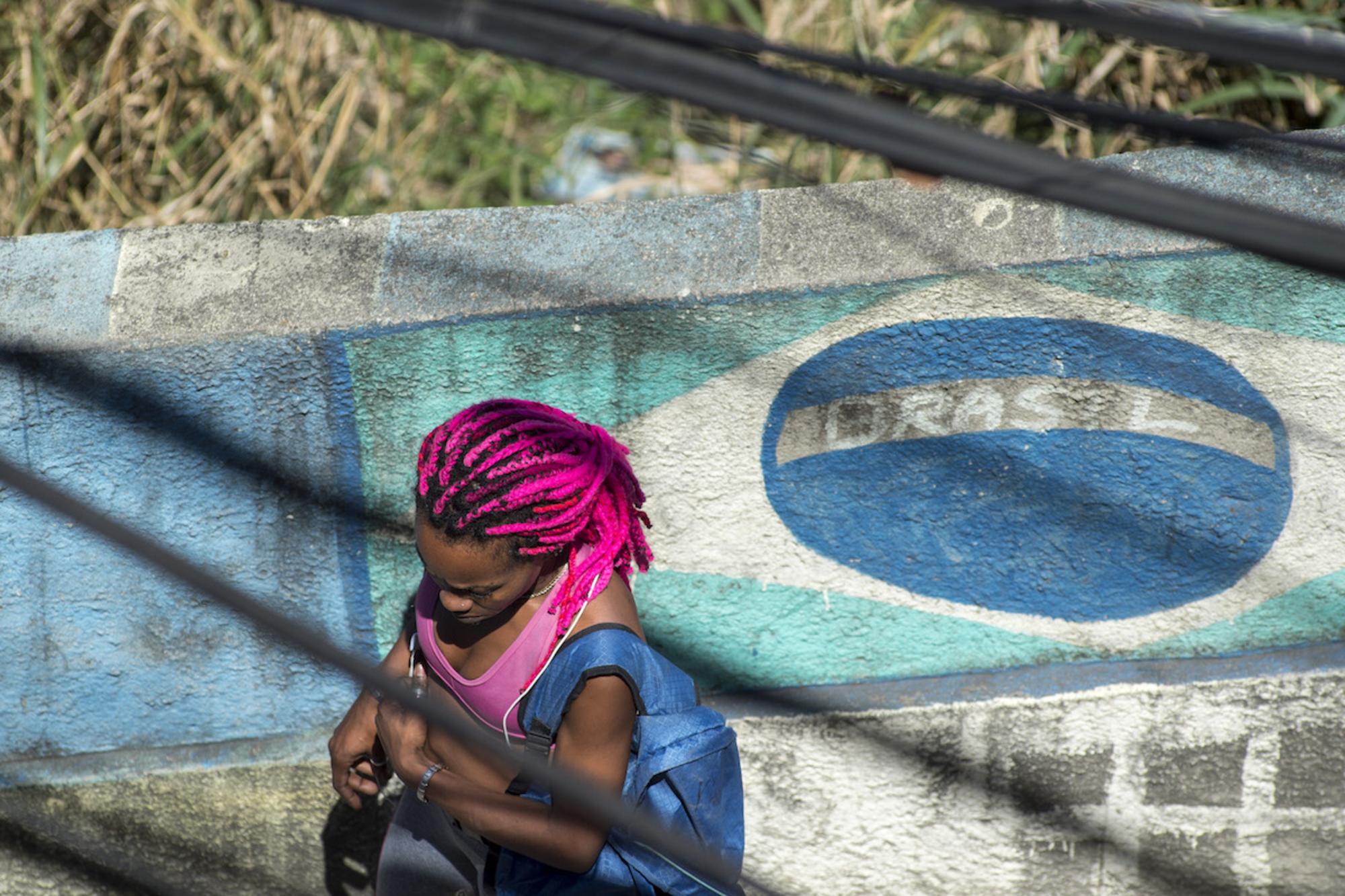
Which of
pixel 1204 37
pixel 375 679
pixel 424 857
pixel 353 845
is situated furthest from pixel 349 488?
pixel 1204 37

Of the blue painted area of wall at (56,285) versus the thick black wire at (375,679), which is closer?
the thick black wire at (375,679)

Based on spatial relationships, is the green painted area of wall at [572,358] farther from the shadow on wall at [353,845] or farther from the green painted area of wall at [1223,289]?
the shadow on wall at [353,845]

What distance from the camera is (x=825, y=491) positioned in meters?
2.55

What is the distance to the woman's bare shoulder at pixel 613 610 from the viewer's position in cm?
196

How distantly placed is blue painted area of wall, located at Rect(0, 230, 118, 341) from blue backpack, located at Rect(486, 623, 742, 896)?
126 cm

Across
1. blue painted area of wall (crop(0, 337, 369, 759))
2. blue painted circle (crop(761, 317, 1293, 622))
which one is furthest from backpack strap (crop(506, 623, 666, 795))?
blue painted area of wall (crop(0, 337, 369, 759))

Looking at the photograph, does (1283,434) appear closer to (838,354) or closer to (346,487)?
(838,354)

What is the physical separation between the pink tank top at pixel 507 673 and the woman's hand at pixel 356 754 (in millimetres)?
236

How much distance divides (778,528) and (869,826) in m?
0.75

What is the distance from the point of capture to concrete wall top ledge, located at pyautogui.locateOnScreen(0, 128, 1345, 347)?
2.43 m

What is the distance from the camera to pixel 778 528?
2582mm

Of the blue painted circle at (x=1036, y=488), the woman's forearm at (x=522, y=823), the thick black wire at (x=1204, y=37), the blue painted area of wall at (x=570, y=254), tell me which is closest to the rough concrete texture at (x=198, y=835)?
the woman's forearm at (x=522, y=823)

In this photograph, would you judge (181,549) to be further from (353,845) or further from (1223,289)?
(1223,289)

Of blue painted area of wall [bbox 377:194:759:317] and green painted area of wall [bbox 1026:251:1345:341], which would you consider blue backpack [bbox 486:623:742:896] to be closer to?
blue painted area of wall [bbox 377:194:759:317]
